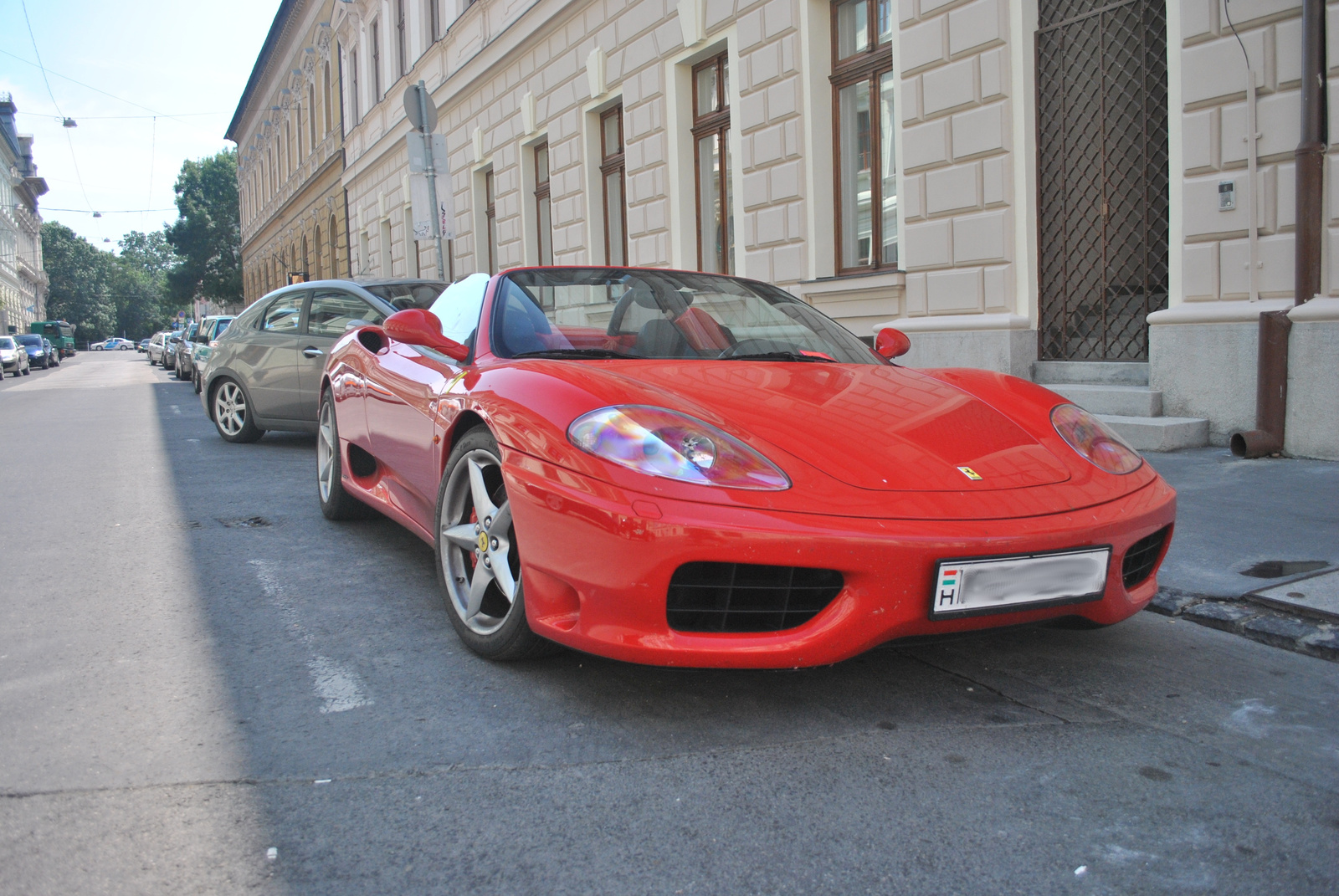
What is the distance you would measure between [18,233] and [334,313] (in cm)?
9427

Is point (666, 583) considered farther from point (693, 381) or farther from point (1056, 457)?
point (1056, 457)

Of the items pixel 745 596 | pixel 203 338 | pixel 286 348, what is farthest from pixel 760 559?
pixel 203 338

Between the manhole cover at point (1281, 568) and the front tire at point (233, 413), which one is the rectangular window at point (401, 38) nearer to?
the front tire at point (233, 413)

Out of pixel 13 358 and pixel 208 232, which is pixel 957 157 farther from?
pixel 208 232

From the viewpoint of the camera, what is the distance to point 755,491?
2381 millimetres

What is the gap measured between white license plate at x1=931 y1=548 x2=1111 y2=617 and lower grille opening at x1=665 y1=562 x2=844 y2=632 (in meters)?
0.24

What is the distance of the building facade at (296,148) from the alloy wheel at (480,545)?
27.1 metres

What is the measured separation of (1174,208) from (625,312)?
4.69 meters

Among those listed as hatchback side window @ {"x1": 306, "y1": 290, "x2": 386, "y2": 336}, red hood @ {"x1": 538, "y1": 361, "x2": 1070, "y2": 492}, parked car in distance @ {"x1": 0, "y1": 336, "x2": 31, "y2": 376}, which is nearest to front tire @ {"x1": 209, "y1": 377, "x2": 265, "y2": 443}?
hatchback side window @ {"x1": 306, "y1": 290, "x2": 386, "y2": 336}

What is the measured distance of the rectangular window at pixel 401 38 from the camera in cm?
2189

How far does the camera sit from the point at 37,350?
147 ft

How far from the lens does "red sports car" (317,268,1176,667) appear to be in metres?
2.33

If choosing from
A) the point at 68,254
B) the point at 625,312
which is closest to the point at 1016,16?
the point at 625,312

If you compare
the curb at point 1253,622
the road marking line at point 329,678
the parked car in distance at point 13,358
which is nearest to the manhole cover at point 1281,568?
the curb at point 1253,622
